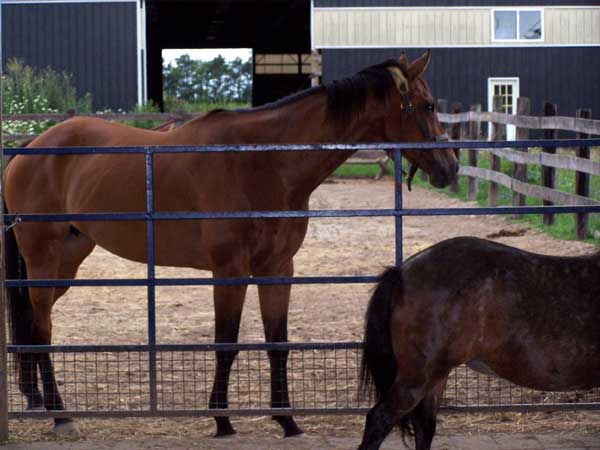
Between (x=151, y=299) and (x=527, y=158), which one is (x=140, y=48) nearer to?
(x=527, y=158)

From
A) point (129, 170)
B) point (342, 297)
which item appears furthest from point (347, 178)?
point (129, 170)

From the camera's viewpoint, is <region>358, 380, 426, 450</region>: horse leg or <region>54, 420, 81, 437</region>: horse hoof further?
<region>54, 420, 81, 437</region>: horse hoof

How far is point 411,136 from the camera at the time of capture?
18.0 feet

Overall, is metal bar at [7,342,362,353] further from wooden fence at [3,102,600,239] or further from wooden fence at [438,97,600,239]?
wooden fence at [438,97,600,239]

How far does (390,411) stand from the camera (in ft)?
13.3

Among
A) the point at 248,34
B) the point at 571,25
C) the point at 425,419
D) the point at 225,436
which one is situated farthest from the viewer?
the point at 248,34

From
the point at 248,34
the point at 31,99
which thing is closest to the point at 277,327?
the point at 31,99

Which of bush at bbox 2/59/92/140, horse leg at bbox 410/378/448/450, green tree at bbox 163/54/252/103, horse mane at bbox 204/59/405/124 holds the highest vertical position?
green tree at bbox 163/54/252/103

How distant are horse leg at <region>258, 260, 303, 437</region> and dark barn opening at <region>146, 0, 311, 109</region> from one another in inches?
938

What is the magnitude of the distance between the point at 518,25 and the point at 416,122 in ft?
77.8

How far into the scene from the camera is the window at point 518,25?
27.9m

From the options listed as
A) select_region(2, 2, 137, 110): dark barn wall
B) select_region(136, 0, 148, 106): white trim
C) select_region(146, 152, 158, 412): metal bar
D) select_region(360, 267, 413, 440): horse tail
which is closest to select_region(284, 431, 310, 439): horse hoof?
select_region(146, 152, 158, 412): metal bar

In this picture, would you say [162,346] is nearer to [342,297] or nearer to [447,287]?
[447,287]

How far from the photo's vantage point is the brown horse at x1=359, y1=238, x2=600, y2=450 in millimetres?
4043
